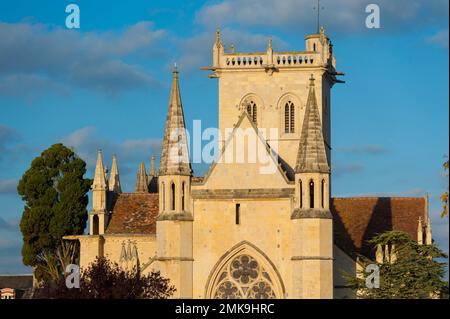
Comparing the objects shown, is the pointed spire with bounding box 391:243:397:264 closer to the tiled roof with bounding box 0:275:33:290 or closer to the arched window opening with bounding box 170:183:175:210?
the arched window opening with bounding box 170:183:175:210

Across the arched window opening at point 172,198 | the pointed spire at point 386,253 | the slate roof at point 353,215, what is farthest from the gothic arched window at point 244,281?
the slate roof at point 353,215

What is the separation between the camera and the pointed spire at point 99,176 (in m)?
81.2

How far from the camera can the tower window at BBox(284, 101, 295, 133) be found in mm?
78794

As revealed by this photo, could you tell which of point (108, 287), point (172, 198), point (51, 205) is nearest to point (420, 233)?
point (172, 198)

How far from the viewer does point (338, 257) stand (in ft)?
238

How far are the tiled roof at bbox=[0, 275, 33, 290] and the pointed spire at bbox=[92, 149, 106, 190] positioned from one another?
29.1m

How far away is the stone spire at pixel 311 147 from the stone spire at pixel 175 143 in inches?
218

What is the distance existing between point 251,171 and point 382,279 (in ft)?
27.6

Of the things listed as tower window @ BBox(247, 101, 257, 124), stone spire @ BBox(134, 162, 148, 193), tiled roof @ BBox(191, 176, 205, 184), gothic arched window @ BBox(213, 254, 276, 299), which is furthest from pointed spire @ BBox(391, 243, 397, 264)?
stone spire @ BBox(134, 162, 148, 193)

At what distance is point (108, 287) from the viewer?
61.6 metres
